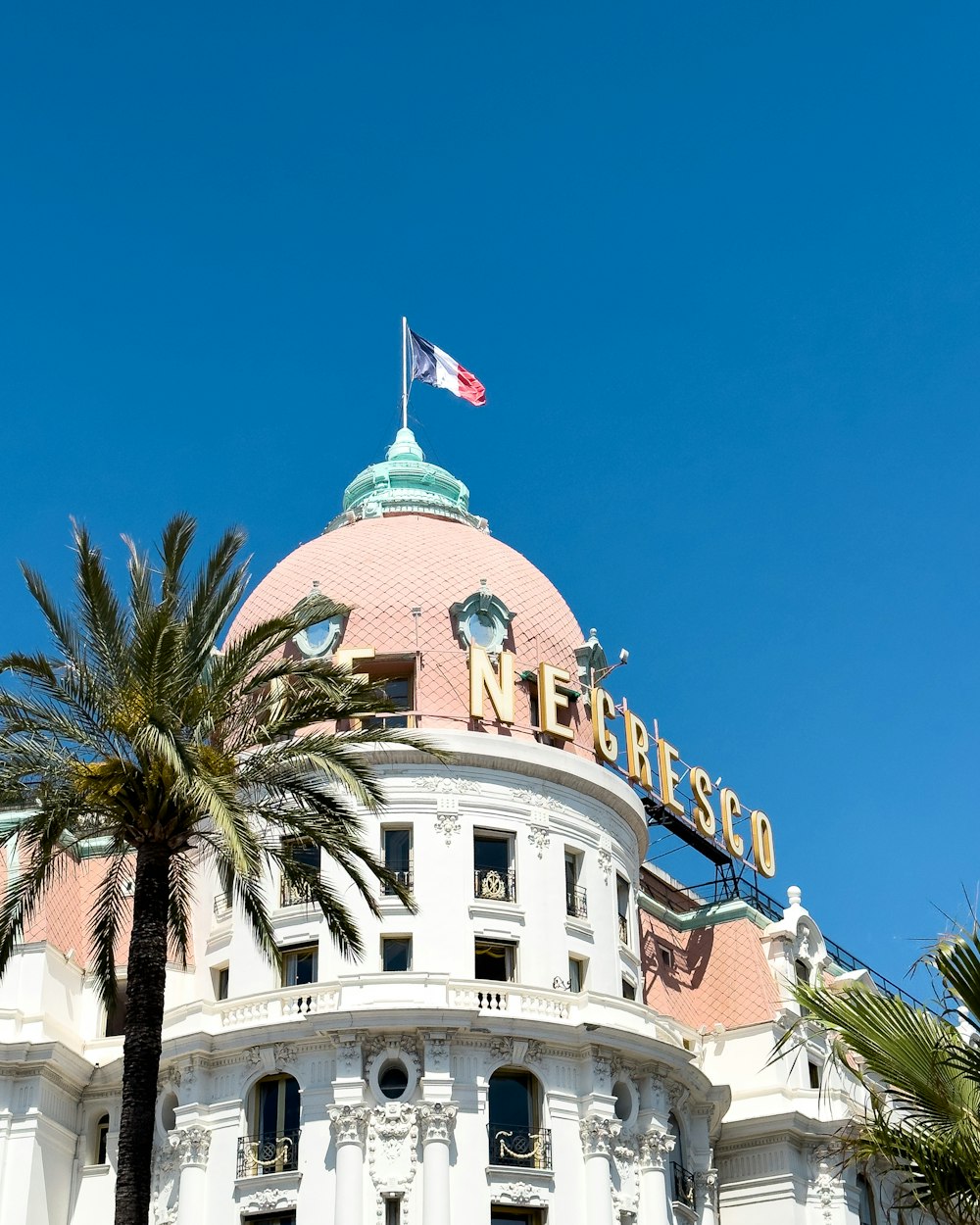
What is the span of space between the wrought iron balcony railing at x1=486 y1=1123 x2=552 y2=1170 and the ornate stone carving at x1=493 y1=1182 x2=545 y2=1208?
0.50 metres

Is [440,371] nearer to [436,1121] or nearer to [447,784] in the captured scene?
[447,784]

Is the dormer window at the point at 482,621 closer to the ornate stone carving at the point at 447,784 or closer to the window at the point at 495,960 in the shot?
the ornate stone carving at the point at 447,784

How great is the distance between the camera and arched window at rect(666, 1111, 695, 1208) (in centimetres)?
4862

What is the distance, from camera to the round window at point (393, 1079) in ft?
145

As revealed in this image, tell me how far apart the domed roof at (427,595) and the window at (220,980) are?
9037mm

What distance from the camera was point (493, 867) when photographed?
4928 centimetres

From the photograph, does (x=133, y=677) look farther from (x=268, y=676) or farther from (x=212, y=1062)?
(x=212, y=1062)

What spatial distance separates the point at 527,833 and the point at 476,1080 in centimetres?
783

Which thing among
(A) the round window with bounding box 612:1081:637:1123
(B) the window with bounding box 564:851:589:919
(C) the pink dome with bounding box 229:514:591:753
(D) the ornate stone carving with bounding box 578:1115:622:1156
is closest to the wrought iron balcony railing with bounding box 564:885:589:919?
(B) the window with bounding box 564:851:589:919

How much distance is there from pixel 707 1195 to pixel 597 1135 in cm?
676

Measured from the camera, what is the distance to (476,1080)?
44.6 metres

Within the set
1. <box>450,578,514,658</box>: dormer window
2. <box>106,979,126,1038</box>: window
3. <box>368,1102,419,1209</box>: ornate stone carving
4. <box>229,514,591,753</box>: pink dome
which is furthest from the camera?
<box>450,578,514,658</box>: dormer window

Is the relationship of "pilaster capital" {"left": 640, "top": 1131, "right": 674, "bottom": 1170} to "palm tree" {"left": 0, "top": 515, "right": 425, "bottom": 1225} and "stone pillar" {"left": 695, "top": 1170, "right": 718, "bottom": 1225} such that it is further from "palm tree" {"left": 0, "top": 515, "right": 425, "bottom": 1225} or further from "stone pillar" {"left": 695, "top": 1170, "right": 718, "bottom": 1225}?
"palm tree" {"left": 0, "top": 515, "right": 425, "bottom": 1225}

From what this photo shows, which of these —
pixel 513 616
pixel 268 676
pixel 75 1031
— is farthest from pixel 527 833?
pixel 268 676
